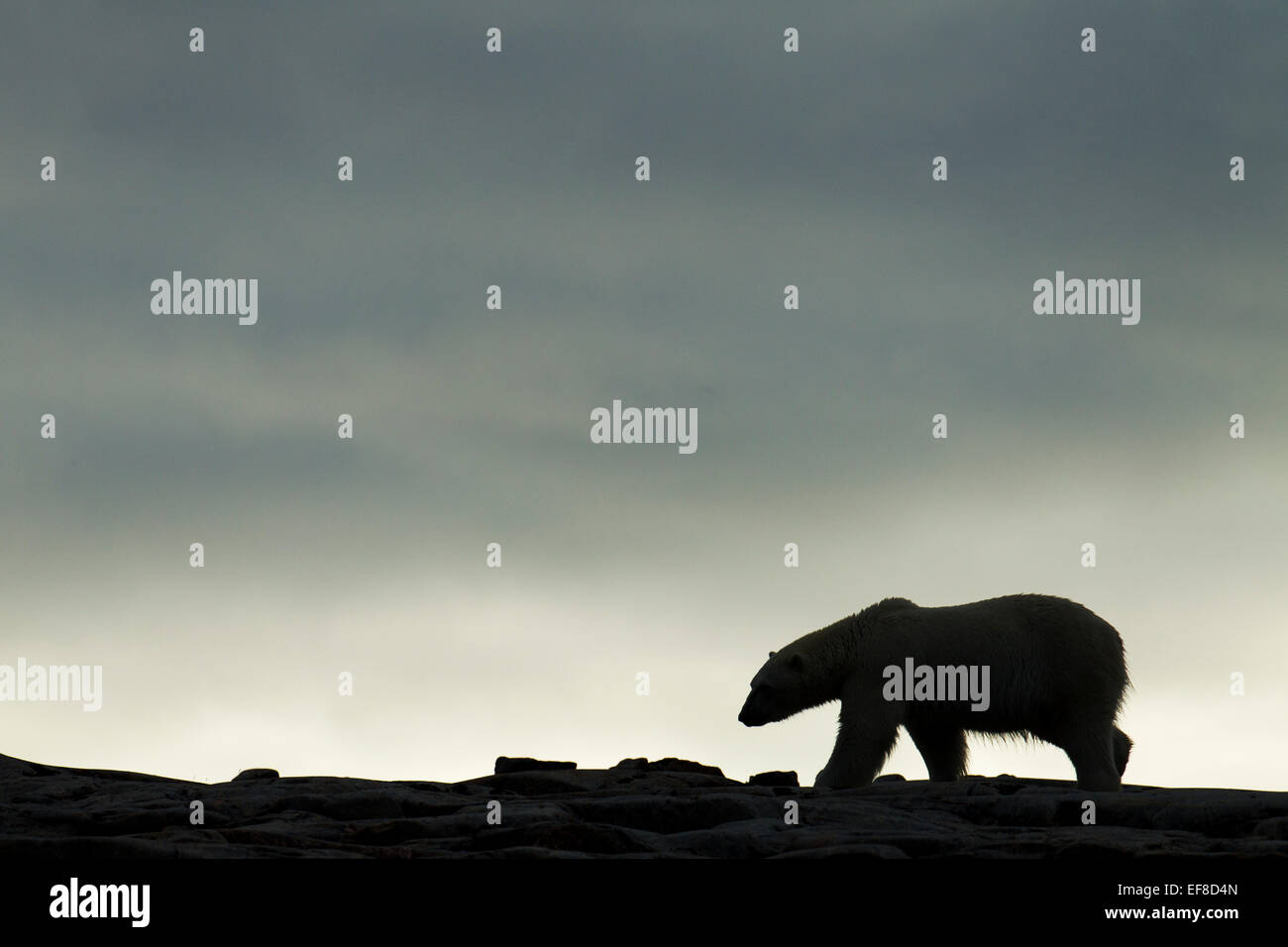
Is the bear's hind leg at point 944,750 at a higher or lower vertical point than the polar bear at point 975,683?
lower

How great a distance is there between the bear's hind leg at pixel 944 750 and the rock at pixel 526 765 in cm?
479

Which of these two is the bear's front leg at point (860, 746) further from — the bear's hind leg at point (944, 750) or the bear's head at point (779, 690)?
the bear's head at point (779, 690)

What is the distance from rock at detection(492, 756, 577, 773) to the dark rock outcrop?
3.82 ft

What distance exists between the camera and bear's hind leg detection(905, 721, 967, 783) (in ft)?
59.5

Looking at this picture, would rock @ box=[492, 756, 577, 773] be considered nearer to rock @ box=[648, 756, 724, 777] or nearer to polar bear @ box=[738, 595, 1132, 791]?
rock @ box=[648, 756, 724, 777]

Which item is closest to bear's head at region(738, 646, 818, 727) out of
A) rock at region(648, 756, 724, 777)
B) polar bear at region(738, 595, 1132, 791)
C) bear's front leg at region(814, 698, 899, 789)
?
polar bear at region(738, 595, 1132, 791)

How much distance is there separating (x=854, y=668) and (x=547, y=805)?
23.8 feet

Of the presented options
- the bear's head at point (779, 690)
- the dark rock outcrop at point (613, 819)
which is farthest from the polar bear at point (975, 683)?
the dark rock outcrop at point (613, 819)

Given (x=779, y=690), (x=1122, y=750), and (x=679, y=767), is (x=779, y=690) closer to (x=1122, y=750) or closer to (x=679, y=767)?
(x=679, y=767)

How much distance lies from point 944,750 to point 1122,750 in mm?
2342

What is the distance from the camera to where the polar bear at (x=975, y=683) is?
16.9 meters

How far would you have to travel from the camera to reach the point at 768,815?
11.6 m
